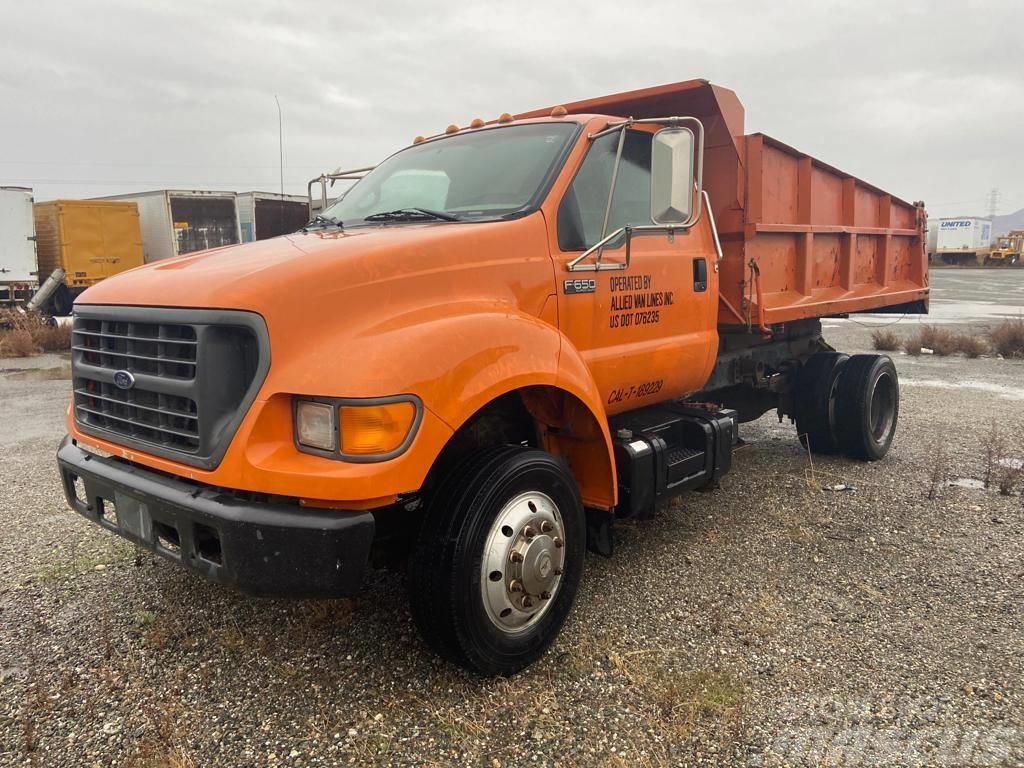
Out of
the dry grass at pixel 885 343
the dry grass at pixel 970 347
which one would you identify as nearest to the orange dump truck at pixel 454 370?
the dry grass at pixel 970 347

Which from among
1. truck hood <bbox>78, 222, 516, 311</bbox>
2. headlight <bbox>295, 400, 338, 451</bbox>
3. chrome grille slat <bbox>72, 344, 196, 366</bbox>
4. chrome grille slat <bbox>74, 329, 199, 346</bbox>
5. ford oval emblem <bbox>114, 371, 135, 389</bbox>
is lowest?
headlight <bbox>295, 400, 338, 451</bbox>

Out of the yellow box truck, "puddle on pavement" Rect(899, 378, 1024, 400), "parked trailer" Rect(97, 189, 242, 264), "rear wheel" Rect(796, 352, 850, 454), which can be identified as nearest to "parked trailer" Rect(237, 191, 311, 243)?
"parked trailer" Rect(97, 189, 242, 264)

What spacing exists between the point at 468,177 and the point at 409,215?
1.39ft

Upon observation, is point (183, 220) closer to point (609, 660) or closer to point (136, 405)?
point (136, 405)

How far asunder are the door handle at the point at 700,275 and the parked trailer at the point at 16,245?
741 inches

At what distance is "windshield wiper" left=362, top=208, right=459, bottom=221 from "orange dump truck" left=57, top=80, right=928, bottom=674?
0.02 meters

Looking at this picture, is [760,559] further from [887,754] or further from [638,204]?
[638,204]

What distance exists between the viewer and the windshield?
358 centimetres

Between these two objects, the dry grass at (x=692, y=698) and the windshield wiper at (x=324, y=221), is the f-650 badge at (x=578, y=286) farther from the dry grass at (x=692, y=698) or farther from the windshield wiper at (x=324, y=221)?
the dry grass at (x=692, y=698)

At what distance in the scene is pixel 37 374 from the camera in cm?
1156

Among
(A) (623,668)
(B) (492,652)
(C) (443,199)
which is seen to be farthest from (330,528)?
(C) (443,199)

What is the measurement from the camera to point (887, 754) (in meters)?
2.58

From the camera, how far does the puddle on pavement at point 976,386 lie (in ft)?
30.5

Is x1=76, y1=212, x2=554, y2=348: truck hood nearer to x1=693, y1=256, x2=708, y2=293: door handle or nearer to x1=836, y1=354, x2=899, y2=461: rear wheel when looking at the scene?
x1=693, y1=256, x2=708, y2=293: door handle
